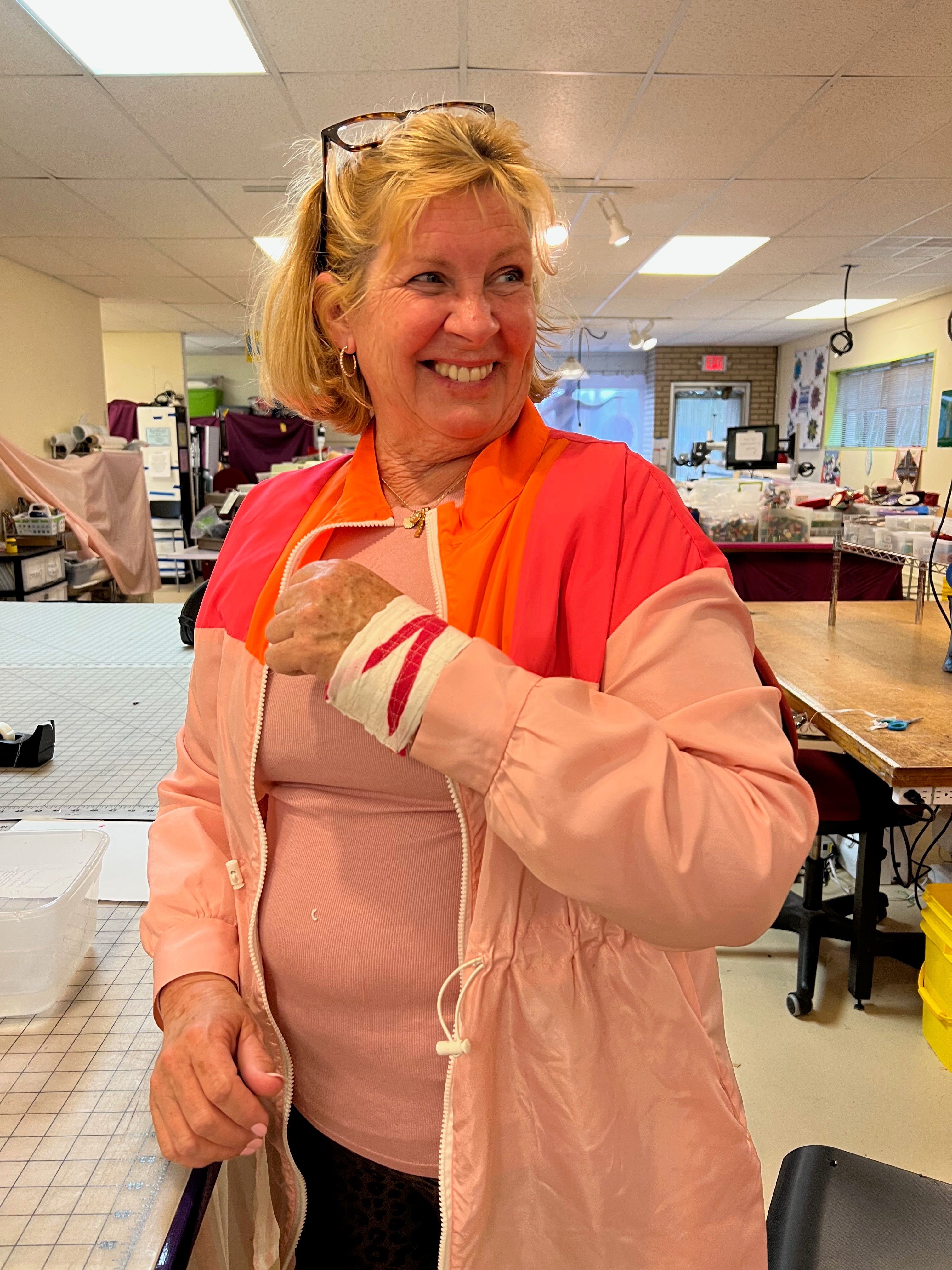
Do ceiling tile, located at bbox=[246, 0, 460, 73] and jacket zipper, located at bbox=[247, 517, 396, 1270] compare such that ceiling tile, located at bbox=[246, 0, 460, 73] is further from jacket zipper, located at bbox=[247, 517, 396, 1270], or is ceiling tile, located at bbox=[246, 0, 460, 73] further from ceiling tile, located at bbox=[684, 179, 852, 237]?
jacket zipper, located at bbox=[247, 517, 396, 1270]

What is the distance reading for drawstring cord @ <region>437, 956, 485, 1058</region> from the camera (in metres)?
0.72

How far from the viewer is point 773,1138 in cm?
197

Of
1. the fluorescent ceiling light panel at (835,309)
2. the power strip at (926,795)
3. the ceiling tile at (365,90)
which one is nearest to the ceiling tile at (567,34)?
the ceiling tile at (365,90)

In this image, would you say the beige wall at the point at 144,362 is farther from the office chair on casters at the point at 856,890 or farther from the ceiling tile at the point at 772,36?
the office chair on casters at the point at 856,890

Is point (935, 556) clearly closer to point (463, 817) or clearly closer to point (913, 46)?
point (913, 46)

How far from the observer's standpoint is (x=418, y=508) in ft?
3.05

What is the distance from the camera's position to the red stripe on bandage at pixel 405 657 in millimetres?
633

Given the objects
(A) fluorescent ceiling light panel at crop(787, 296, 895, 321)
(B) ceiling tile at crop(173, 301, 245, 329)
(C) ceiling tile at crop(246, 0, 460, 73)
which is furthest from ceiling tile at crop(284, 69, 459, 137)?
(A) fluorescent ceiling light panel at crop(787, 296, 895, 321)

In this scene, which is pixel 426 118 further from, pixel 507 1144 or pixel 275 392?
pixel 507 1144

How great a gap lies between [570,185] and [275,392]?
13.6 feet

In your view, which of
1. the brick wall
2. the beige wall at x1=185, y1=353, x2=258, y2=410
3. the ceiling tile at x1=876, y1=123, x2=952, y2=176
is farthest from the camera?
the beige wall at x1=185, y1=353, x2=258, y2=410

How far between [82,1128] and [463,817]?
1.45 ft

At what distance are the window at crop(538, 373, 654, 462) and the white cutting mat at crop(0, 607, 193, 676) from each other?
429 inches

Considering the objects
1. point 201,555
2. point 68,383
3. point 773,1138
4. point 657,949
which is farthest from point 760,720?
point 68,383
